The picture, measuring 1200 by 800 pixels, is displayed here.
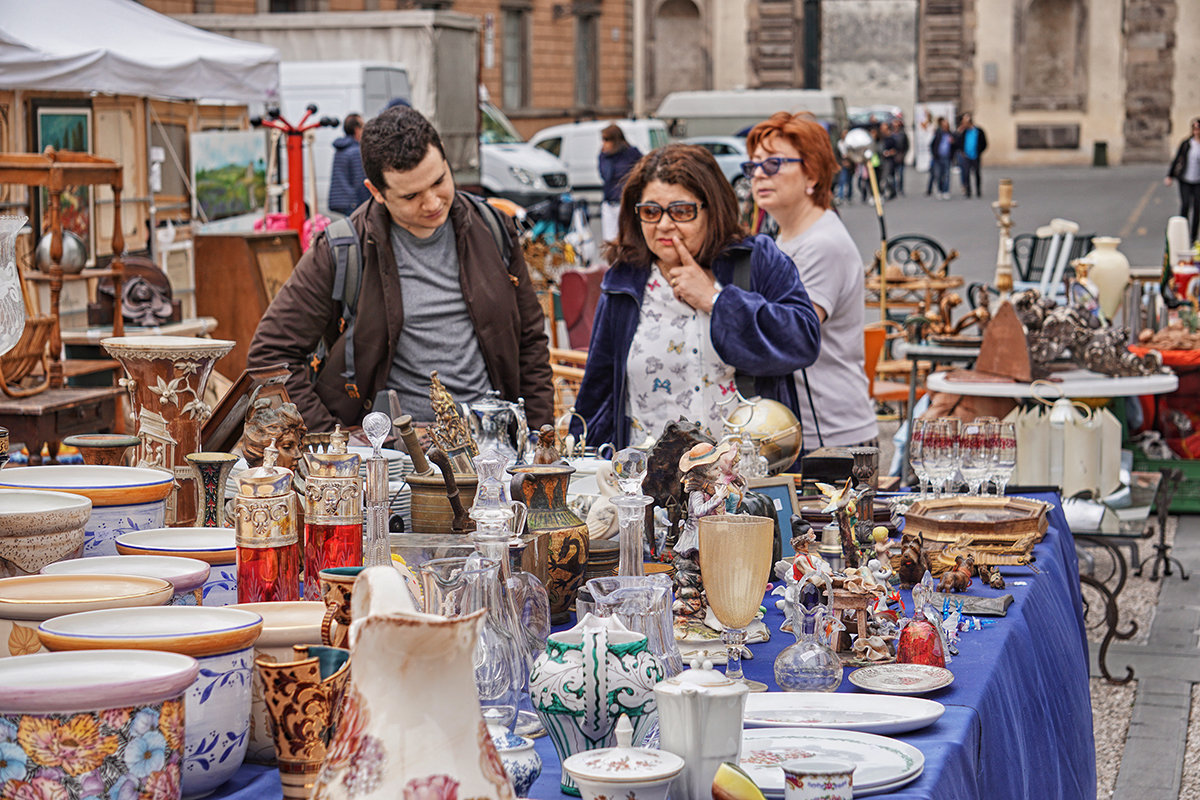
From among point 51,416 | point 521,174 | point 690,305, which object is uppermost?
point 521,174

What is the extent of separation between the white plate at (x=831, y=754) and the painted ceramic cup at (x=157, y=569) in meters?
0.73

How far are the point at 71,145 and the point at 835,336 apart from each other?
600 cm

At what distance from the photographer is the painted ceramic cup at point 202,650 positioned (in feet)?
5.15

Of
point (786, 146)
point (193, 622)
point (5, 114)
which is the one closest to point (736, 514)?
A: point (193, 622)

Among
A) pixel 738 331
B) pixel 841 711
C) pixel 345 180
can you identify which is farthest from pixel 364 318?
pixel 345 180

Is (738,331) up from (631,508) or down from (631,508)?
up

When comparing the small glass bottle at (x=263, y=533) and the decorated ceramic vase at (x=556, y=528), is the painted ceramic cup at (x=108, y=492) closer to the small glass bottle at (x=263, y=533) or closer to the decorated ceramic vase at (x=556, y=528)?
the small glass bottle at (x=263, y=533)

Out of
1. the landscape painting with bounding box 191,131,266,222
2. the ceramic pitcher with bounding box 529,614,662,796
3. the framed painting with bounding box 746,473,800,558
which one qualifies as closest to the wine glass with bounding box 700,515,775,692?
the ceramic pitcher with bounding box 529,614,662,796

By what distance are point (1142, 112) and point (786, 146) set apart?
3207 centimetres

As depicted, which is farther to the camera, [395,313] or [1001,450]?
[395,313]

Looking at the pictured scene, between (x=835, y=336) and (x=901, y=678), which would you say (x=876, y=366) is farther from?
(x=901, y=678)

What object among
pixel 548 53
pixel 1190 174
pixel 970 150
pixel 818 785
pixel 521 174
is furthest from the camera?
pixel 548 53

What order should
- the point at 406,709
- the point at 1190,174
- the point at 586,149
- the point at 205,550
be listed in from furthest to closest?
the point at 586,149
the point at 1190,174
the point at 205,550
the point at 406,709

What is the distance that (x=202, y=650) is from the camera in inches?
61.9
